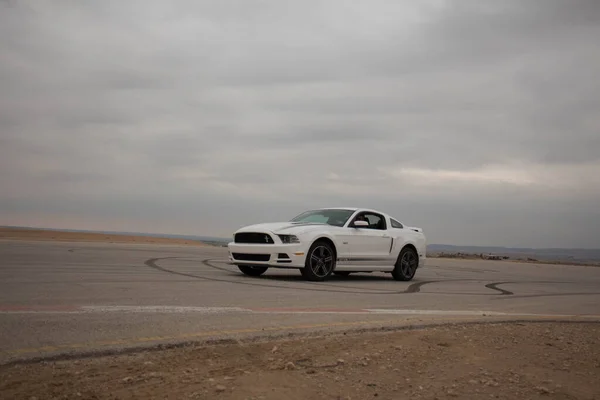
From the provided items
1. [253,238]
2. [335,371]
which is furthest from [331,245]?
[335,371]

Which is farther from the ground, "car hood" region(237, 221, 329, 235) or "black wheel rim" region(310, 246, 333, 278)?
"car hood" region(237, 221, 329, 235)

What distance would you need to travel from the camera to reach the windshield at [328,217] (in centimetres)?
1298

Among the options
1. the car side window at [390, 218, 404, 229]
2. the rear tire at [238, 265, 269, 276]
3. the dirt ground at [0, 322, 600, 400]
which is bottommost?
the dirt ground at [0, 322, 600, 400]

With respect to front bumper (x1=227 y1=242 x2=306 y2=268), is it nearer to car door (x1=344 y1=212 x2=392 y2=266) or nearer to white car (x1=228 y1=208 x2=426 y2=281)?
white car (x1=228 y1=208 x2=426 y2=281)

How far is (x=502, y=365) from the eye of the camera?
4.92 meters

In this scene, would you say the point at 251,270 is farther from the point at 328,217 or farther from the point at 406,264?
the point at 406,264

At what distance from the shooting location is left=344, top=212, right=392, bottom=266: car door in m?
12.8

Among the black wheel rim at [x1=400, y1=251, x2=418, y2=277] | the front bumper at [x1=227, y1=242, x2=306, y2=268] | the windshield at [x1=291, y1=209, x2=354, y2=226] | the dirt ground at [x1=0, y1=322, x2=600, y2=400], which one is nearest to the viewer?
the dirt ground at [x1=0, y1=322, x2=600, y2=400]

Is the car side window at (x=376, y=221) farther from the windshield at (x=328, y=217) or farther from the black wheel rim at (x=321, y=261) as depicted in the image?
the black wheel rim at (x=321, y=261)

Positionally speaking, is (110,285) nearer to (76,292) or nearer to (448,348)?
(76,292)

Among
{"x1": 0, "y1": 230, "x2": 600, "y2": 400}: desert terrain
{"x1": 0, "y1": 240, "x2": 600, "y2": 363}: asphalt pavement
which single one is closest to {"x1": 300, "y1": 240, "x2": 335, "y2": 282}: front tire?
{"x1": 0, "y1": 240, "x2": 600, "y2": 363}: asphalt pavement

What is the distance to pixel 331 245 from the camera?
12.4 metres

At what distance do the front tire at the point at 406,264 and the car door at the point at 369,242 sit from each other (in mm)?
432

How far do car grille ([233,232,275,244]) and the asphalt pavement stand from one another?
75cm
